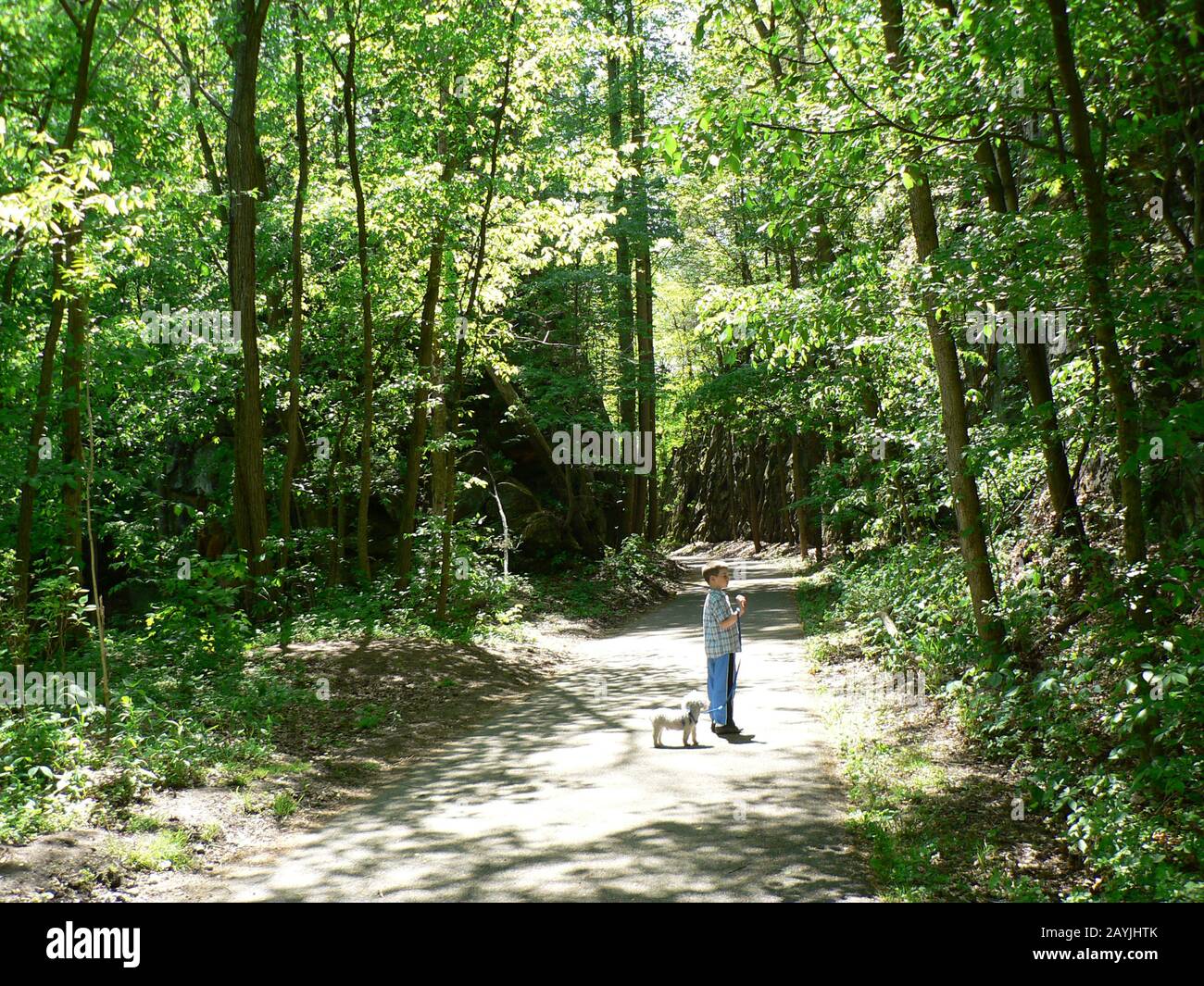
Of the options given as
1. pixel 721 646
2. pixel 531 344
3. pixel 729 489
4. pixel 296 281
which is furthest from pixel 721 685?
pixel 729 489

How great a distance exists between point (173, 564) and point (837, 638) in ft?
44.4

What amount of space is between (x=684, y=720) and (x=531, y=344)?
1750 cm

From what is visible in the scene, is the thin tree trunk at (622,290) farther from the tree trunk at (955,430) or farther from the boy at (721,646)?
the boy at (721,646)

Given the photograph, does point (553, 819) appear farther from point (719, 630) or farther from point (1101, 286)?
point (1101, 286)

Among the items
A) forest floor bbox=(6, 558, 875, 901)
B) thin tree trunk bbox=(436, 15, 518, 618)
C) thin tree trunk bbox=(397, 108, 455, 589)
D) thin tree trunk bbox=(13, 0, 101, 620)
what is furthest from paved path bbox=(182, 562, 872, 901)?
thin tree trunk bbox=(397, 108, 455, 589)

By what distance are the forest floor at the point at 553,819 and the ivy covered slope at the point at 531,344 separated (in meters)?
1.12

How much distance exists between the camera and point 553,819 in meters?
6.75

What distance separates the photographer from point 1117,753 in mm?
5621

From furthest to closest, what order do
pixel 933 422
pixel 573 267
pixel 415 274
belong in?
pixel 573 267 < pixel 415 274 < pixel 933 422

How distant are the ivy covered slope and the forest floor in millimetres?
1123

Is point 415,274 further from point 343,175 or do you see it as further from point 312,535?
point 312,535

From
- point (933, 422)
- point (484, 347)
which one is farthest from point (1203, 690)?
point (484, 347)

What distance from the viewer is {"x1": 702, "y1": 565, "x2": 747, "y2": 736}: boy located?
359 inches

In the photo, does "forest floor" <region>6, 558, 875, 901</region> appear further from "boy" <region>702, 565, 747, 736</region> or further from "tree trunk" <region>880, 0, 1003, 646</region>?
"tree trunk" <region>880, 0, 1003, 646</region>
